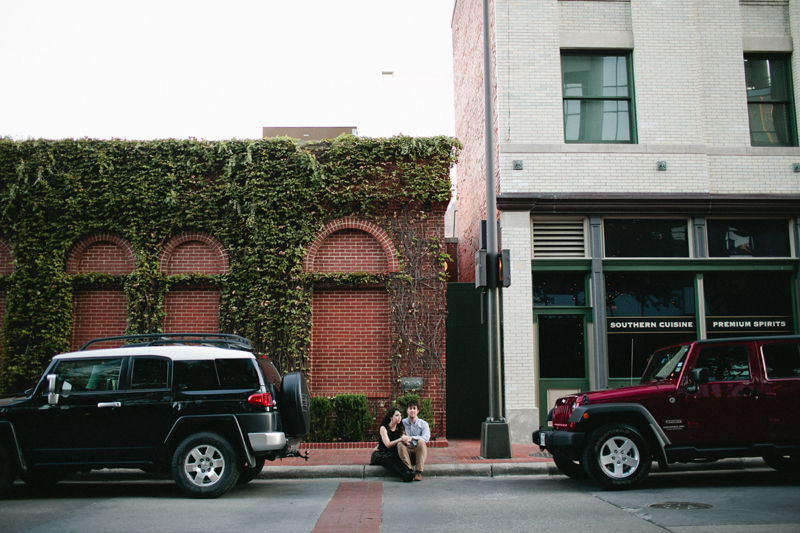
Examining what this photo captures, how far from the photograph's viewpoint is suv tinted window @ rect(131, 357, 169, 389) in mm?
7824

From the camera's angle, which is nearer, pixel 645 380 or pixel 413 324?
pixel 645 380

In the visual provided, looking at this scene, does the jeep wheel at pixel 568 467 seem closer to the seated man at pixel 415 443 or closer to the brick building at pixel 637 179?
the seated man at pixel 415 443

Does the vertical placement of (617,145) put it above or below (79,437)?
above

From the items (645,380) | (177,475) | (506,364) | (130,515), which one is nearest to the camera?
(130,515)

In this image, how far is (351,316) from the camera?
12.2 m

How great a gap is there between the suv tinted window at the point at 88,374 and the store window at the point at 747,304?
10.6m

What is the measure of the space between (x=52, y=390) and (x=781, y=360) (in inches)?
364

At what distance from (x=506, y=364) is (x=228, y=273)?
5.59m

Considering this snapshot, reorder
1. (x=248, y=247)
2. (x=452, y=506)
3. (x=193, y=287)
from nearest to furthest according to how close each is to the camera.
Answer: (x=452, y=506), (x=248, y=247), (x=193, y=287)

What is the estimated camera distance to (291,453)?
8.04m

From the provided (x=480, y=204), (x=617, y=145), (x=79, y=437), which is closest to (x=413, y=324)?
(x=480, y=204)

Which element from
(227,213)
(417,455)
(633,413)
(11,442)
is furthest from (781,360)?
(11,442)

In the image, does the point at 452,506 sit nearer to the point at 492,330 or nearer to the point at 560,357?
the point at 492,330

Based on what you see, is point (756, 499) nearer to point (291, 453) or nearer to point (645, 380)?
point (645, 380)
